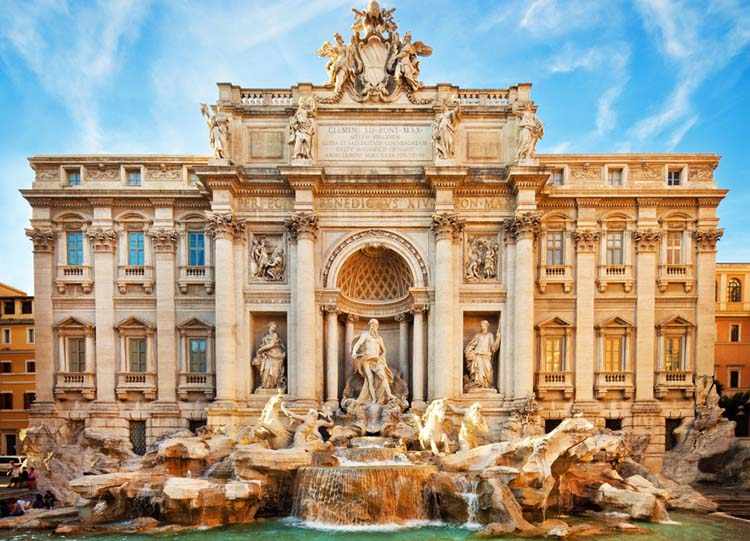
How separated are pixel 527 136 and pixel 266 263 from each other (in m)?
11.5

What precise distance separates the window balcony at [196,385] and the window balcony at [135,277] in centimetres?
401

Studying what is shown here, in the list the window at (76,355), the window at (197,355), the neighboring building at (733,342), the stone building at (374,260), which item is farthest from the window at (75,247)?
the neighboring building at (733,342)

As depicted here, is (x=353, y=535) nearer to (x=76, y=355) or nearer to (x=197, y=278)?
(x=197, y=278)

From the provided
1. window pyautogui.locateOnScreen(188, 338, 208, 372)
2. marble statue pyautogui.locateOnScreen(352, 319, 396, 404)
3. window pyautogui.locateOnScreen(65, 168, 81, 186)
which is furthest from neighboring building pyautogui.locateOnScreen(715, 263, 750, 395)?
window pyautogui.locateOnScreen(65, 168, 81, 186)

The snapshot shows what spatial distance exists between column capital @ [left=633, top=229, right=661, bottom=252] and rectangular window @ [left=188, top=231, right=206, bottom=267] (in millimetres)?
18442

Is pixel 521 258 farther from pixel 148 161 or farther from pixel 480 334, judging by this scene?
pixel 148 161

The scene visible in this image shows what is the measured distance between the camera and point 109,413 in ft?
70.4

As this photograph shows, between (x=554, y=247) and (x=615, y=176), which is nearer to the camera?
(x=554, y=247)

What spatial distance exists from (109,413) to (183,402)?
3.10 m

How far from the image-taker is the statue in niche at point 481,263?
20766mm

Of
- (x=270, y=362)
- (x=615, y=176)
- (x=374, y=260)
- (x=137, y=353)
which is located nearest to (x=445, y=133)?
(x=374, y=260)

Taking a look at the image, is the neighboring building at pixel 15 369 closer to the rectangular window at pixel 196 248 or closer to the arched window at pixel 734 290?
the rectangular window at pixel 196 248

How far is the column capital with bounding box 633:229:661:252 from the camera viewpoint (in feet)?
70.9

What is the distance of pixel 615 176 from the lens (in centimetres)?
2219
